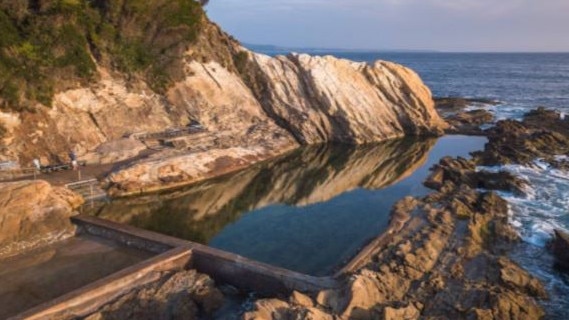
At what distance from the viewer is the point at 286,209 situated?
2470cm

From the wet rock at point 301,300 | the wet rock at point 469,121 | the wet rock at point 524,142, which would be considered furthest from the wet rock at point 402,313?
the wet rock at point 469,121

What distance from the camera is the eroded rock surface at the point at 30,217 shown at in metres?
18.2

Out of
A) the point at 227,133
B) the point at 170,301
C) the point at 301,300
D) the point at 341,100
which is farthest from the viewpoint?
the point at 341,100

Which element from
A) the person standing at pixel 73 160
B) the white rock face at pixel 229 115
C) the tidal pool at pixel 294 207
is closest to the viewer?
the tidal pool at pixel 294 207

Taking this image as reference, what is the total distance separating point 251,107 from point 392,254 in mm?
23737

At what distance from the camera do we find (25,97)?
89.0 ft

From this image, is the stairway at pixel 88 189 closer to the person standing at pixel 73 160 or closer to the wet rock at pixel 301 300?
the person standing at pixel 73 160

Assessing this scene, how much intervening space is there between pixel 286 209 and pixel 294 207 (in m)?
0.52

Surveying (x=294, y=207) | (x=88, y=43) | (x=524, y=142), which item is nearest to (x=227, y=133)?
(x=88, y=43)

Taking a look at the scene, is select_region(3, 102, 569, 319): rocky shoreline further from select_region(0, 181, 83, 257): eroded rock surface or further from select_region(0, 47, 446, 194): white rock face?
select_region(0, 47, 446, 194): white rock face

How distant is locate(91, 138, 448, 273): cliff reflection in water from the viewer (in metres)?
19.7

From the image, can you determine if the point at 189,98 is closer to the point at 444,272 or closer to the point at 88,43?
the point at 88,43

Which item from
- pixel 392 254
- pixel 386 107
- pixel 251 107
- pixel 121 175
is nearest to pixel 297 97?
pixel 251 107

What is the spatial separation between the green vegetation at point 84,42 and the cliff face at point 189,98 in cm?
8
